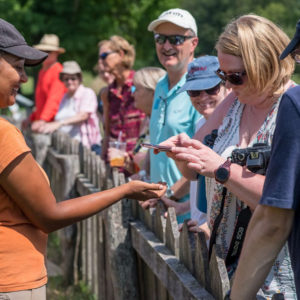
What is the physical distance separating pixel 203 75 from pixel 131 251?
3.95 feet

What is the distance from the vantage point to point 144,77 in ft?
15.9

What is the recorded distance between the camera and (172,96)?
4.11 m

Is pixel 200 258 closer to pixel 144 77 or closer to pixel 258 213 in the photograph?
pixel 258 213

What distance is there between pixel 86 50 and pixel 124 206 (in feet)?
56.5

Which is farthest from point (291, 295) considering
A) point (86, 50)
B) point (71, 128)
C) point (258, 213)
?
point (86, 50)

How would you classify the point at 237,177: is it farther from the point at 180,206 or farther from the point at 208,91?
the point at 180,206

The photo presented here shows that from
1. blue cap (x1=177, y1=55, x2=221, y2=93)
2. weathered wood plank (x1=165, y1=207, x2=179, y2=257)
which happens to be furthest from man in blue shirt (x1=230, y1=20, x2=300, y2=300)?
blue cap (x1=177, y1=55, x2=221, y2=93)

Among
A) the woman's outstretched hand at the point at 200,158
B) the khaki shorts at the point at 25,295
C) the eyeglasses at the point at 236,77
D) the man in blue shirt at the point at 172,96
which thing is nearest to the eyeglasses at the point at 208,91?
the man in blue shirt at the point at 172,96

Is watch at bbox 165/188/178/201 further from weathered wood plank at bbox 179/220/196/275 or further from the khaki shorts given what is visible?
the khaki shorts

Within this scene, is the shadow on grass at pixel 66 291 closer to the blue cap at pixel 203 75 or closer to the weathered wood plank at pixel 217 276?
the blue cap at pixel 203 75

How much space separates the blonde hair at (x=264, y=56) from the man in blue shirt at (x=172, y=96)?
52.2 inches

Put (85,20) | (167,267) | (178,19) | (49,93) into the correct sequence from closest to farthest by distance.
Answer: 1. (167,267)
2. (178,19)
3. (49,93)
4. (85,20)

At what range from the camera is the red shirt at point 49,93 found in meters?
7.85

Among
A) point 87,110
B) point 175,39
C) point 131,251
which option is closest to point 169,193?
point 131,251
